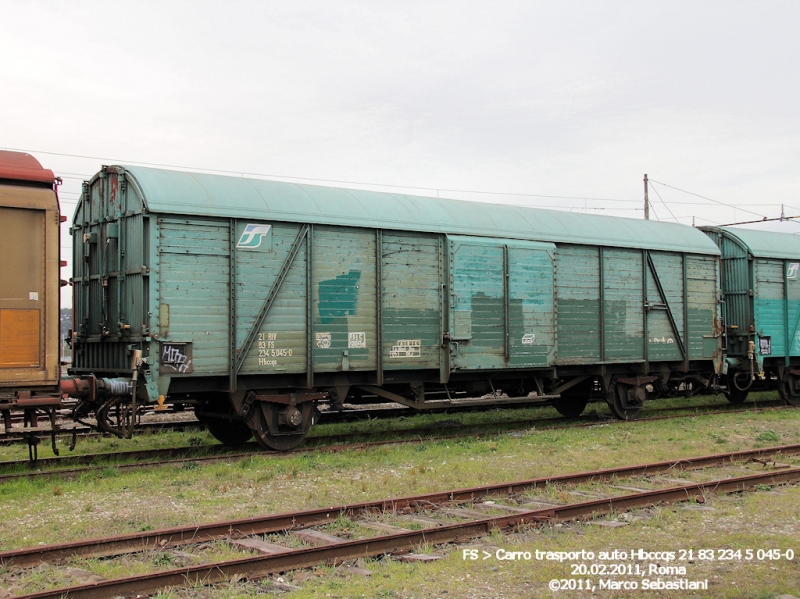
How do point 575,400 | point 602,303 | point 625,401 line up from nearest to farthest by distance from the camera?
point 602,303 < point 625,401 < point 575,400

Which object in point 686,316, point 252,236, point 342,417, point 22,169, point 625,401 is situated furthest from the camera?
point 686,316

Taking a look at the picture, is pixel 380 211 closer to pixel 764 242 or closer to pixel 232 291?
pixel 232 291

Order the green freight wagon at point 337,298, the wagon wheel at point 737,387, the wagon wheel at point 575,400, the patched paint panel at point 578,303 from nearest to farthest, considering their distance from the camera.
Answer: the green freight wagon at point 337,298, the patched paint panel at point 578,303, the wagon wheel at point 575,400, the wagon wheel at point 737,387

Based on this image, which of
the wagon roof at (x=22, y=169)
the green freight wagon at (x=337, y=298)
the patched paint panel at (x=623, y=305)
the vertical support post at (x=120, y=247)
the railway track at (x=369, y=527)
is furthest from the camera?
the patched paint panel at (x=623, y=305)

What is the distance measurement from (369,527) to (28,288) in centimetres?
532

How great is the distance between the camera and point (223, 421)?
13273mm

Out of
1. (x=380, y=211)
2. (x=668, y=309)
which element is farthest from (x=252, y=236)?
(x=668, y=309)

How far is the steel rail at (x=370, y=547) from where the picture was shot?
18.6 feet

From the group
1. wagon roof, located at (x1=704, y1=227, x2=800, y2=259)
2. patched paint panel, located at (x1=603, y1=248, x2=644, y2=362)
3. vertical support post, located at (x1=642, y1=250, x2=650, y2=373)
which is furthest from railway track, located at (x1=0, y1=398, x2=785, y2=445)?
wagon roof, located at (x1=704, y1=227, x2=800, y2=259)

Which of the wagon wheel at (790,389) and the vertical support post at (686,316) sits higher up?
the vertical support post at (686,316)

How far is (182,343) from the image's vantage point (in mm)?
11273

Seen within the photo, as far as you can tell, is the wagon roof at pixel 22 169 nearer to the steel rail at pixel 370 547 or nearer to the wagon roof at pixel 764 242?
the steel rail at pixel 370 547

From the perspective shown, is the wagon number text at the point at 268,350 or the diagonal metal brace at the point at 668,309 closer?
the wagon number text at the point at 268,350

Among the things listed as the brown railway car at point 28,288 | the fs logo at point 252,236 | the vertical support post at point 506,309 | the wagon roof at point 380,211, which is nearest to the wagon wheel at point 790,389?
the wagon roof at point 380,211
